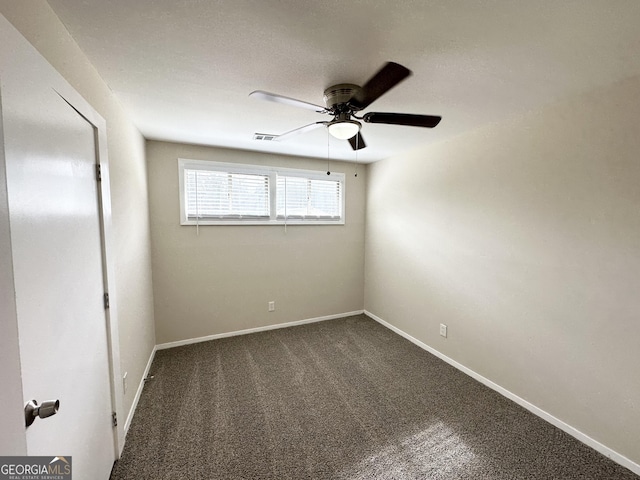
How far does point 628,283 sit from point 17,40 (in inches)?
117

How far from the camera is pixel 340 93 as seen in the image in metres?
1.64

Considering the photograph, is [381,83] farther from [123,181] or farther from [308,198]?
[308,198]

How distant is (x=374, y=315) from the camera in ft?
12.9

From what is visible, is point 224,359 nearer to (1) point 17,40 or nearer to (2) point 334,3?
(1) point 17,40

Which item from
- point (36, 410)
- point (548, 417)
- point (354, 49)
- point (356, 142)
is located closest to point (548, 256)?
point (548, 417)

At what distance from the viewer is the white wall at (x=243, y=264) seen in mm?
2977

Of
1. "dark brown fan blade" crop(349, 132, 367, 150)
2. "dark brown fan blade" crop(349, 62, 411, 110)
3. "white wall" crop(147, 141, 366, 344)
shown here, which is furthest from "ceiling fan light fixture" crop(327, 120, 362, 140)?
"white wall" crop(147, 141, 366, 344)

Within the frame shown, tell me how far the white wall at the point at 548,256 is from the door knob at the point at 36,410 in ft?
9.14

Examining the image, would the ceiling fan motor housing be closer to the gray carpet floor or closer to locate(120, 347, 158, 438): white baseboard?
the gray carpet floor

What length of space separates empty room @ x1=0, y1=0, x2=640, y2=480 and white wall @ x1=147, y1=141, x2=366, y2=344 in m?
0.03

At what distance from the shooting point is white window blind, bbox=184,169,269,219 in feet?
10.1

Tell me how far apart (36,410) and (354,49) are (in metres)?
1.85

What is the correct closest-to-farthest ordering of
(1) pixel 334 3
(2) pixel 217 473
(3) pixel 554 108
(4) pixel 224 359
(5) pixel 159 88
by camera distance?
(1) pixel 334 3 → (2) pixel 217 473 → (5) pixel 159 88 → (3) pixel 554 108 → (4) pixel 224 359

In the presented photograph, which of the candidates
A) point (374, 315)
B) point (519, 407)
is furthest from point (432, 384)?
point (374, 315)
